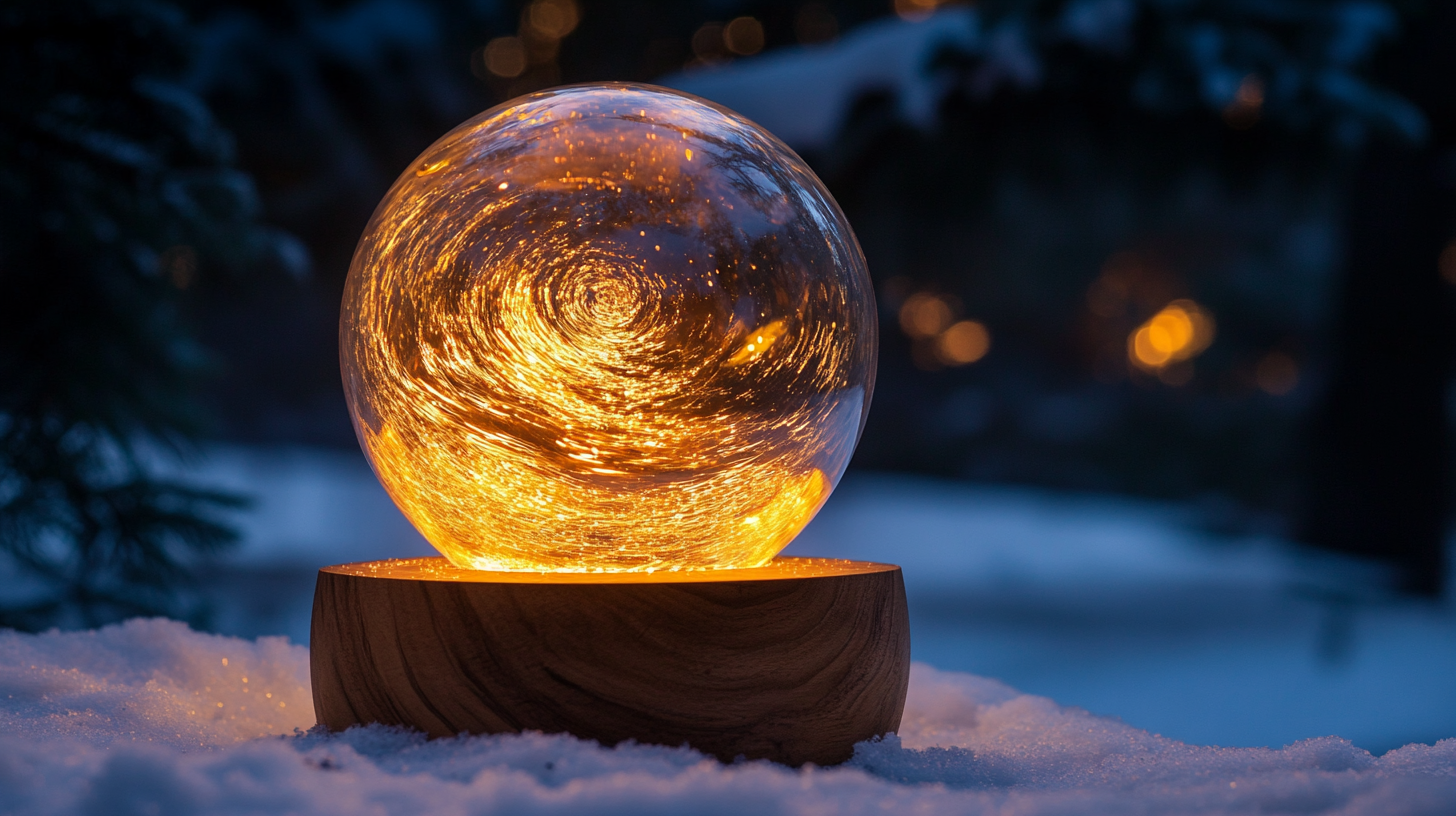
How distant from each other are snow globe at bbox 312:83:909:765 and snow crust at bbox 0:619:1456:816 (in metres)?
0.08

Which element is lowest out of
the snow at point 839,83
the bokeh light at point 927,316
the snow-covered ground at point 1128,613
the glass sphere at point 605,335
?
the glass sphere at point 605,335

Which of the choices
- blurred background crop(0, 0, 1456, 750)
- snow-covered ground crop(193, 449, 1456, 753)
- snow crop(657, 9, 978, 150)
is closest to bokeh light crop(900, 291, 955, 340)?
blurred background crop(0, 0, 1456, 750)

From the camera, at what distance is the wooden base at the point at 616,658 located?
5.14ft

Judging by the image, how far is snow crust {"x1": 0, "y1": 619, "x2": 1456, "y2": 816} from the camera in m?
1.23

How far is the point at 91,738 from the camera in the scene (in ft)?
5.25

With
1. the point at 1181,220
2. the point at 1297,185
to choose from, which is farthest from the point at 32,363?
the point at 1181,220

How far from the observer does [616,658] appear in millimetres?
1563

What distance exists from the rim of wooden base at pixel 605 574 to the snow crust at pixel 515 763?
208mm

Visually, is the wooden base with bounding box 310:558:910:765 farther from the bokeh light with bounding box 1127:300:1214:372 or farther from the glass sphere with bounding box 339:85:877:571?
the bokeh light with bounding box 1127:300:1214:372

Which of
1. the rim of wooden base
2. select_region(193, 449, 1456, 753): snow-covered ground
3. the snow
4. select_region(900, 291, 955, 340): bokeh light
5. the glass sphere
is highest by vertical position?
select_region(900, 291, 955, 340): bokeh light

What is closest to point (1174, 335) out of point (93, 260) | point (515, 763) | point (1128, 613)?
point (1128, 613)

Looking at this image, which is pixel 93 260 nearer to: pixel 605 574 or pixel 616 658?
pixel 605 574

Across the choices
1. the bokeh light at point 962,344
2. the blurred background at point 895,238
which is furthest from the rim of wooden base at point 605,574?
the bokeh light at point 962,344

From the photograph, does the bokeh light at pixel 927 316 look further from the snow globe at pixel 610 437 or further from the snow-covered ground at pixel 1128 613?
the snow globe at pixel 610 437
